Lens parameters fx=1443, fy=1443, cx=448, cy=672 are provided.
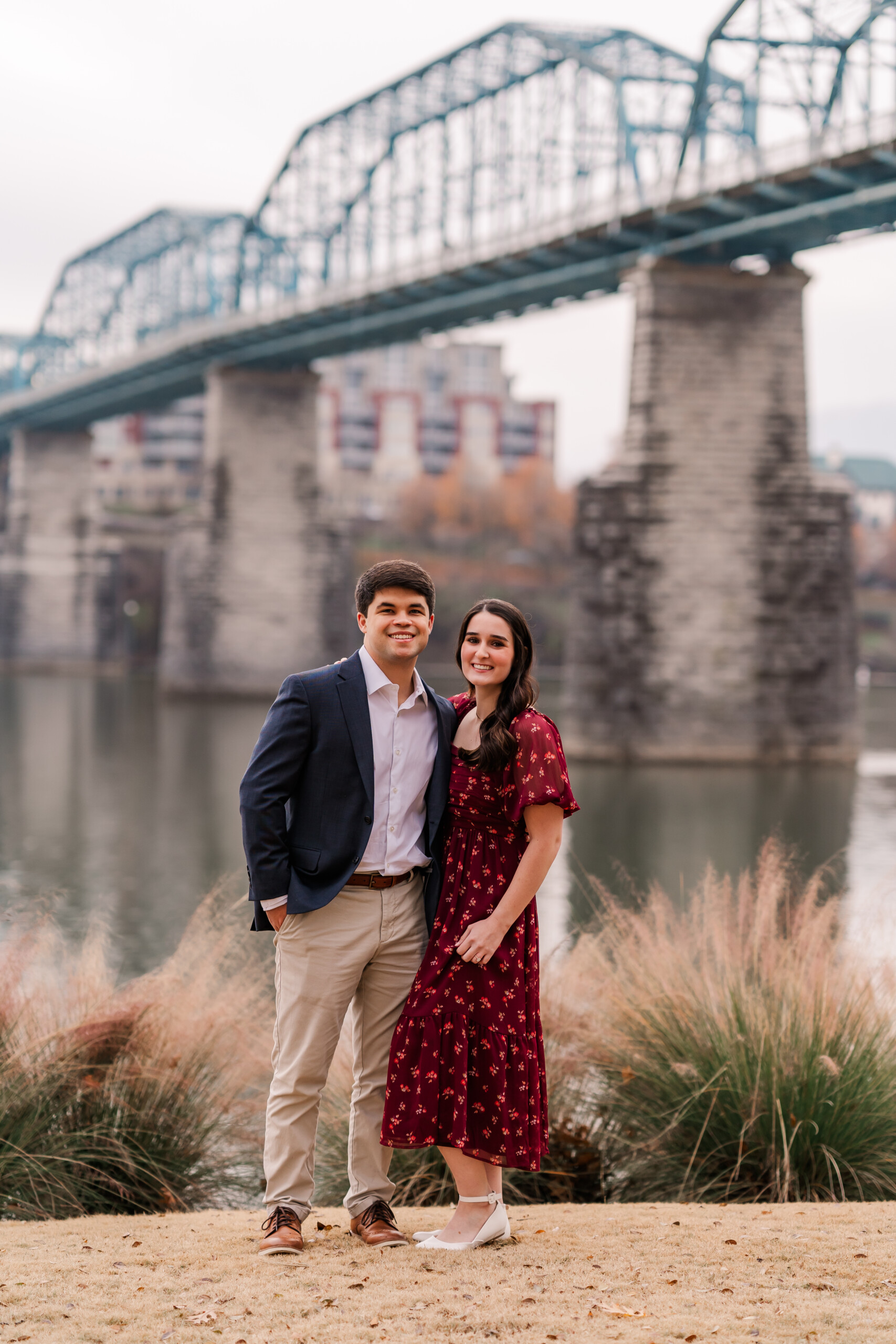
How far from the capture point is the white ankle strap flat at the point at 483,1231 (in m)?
4.09

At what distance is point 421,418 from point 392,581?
112 meters

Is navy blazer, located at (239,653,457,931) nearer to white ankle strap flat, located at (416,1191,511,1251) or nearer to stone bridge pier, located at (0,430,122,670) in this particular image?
white ankle strap flat, located at (416,1191,511,1251)

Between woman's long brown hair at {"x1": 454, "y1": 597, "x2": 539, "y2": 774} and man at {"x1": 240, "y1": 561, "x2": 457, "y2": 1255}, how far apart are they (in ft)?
0.58

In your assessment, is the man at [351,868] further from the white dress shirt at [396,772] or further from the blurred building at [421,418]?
the blurred building at [421,418]

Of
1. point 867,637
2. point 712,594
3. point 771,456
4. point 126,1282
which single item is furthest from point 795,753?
point 867,637

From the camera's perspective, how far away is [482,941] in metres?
4.11

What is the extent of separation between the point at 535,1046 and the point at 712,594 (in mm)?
23044

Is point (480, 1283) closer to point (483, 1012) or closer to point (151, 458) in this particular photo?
point (483, 1012)

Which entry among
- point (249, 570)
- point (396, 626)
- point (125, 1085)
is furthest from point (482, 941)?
point (249, 570)

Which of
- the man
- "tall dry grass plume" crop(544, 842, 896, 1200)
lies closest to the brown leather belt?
the man

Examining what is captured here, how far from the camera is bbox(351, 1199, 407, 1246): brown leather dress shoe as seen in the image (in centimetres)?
415

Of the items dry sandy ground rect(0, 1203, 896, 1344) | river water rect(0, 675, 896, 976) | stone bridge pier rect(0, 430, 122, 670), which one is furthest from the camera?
stone bridge pier rect(0, 430, 122, 670)

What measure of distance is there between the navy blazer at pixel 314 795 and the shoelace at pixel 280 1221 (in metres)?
0.81

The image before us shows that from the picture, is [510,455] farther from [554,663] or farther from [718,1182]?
[718,1182]
